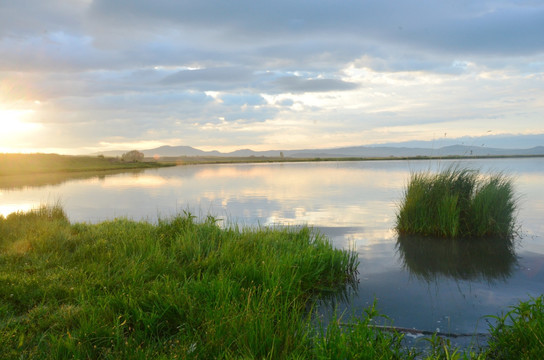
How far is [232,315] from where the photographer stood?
474cm

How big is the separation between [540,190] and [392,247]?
1805cm

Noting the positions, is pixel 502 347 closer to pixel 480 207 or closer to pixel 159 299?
pixel 159 299

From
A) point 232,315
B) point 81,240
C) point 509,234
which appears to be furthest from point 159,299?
point 509,234

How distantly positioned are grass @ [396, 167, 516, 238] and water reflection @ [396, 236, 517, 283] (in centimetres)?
39

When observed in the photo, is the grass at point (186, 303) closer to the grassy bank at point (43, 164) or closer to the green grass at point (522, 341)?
the green grass at point (522, 341)

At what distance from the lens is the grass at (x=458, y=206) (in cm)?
1152

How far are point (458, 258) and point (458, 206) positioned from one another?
2545 millimetres

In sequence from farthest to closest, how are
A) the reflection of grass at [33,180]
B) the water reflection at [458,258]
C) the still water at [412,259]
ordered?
the reflection of grass at [33,180], the water reflection at [458,258], the still water at [412,259]

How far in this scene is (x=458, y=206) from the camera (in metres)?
11.7

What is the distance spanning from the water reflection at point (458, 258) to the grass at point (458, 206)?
385mm

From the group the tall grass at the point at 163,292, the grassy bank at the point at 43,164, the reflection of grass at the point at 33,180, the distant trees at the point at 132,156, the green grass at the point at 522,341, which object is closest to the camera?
the green grass at the point at 522,341

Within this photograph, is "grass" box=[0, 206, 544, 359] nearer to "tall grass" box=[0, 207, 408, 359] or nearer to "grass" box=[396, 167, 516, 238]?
"tall grass" box=[0, 207, 408, 359]

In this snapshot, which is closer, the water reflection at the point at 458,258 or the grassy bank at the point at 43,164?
the water reflection at the point at 458,258

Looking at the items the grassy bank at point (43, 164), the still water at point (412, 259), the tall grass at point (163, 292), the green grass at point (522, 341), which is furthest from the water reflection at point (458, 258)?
the grassy bank at point (43, 164)
